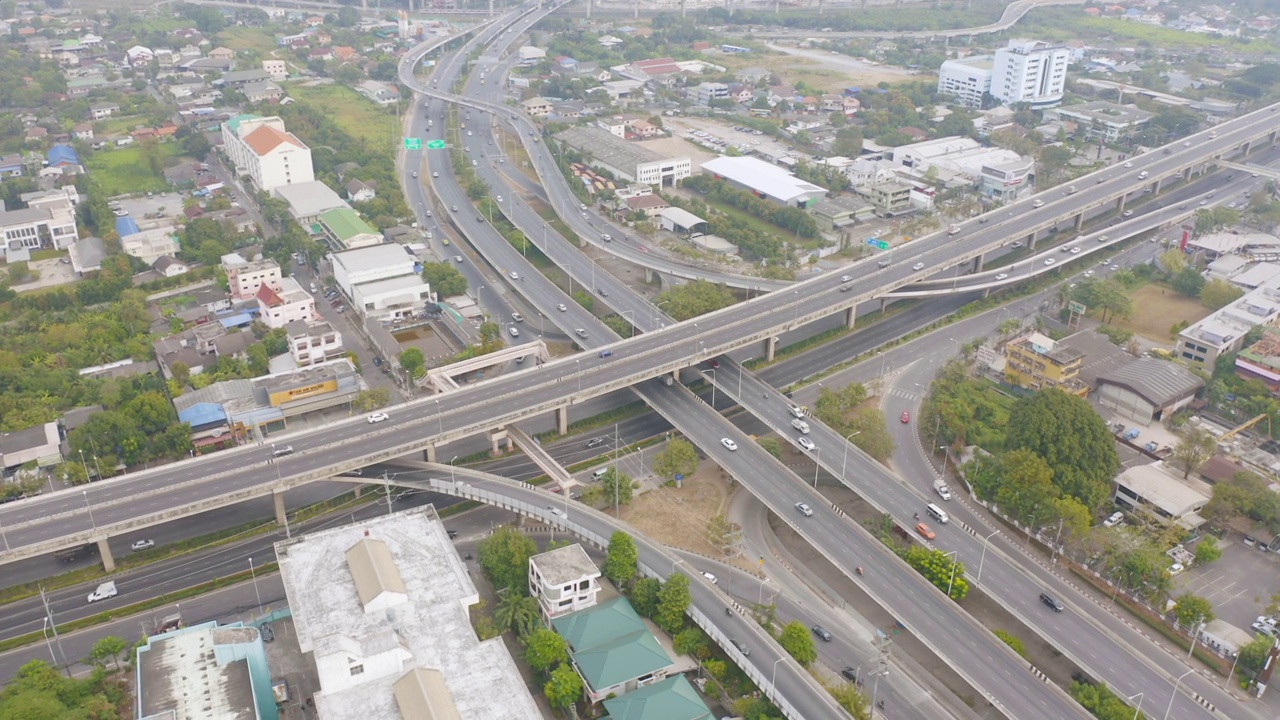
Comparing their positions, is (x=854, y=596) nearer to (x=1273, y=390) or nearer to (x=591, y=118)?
(x=1273, y=390)

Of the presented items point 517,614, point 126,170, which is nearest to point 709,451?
point 517,614

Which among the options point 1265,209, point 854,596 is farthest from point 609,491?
point 1265,209

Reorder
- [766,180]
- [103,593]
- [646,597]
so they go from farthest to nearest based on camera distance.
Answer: [766,180]
[103,593]
[646,597]

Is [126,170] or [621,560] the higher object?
[126,170]

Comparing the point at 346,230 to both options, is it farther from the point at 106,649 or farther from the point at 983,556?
the point at 983,556

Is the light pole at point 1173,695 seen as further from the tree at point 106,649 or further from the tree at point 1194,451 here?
the tree at point 106,649
